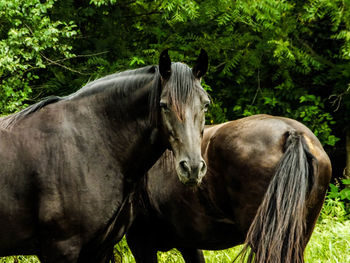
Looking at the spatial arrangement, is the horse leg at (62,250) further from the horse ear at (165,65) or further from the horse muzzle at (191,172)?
the horse ear at (165,65)

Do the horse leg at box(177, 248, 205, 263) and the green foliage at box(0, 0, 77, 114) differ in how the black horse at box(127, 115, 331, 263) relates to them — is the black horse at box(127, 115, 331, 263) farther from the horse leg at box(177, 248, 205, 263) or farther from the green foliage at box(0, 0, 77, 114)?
the green foliage at box(0, 0, 77, 114)

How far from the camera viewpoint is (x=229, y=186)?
3.68m

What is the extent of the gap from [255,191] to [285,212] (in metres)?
0.30

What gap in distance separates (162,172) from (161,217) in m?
0.44

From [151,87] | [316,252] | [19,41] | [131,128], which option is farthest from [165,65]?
[19,41]

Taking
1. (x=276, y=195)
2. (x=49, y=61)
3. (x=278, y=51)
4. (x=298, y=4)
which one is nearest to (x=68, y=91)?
(x=49, y=61)

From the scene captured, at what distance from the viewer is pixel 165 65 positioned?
10.5ft

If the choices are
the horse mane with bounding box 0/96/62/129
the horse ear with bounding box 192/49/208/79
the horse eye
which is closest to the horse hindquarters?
the horse ear with bounding box 192/49/208/79

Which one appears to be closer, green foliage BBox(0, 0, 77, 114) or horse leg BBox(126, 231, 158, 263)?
horse leg BBox(126, 231, 158, 263)

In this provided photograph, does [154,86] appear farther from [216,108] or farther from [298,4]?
[298,4]

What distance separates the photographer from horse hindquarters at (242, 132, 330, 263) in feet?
10.7

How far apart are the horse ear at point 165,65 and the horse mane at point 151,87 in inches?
1.4

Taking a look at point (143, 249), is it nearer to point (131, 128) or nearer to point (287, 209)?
point (131, 128)

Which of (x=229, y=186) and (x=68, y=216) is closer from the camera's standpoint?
(x=68, y=216)
